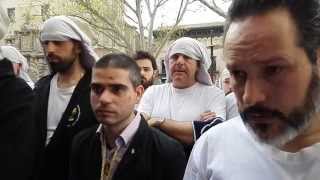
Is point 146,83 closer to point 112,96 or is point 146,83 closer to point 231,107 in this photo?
point 231,107

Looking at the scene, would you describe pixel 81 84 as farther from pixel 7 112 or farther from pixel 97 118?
pixel 7 112

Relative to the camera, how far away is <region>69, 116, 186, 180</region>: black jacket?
2.62 m

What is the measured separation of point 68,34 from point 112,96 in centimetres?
76

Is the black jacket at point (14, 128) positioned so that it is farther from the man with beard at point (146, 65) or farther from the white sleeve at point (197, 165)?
the man with beard at point (146, 65)

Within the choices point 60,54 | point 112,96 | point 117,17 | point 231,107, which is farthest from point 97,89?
point 117,17

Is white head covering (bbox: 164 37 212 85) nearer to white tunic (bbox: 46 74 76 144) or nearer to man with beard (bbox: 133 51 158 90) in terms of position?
white tunic (bbox: 46 74 76 144)

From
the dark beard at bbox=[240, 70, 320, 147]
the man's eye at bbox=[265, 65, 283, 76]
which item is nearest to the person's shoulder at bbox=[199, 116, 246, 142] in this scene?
the dark beard at bbox=[240, 70, 320, 147]

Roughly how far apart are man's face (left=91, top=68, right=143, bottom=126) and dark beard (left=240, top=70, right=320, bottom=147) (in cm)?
162

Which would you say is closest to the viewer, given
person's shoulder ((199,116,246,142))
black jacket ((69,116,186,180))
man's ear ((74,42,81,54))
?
person's shoulder ((199,116,246,142))

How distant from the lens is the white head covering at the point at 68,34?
339 centimetres

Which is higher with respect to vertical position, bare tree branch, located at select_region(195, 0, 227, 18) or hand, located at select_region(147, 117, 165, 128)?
bare tree branch, located at select_region(195, 0, 227, 18)

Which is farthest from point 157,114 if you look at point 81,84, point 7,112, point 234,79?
point 234,79

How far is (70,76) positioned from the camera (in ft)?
11.0

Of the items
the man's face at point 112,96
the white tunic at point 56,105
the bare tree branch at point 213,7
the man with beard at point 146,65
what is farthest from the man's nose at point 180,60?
the bare tree branch at point 213,7
